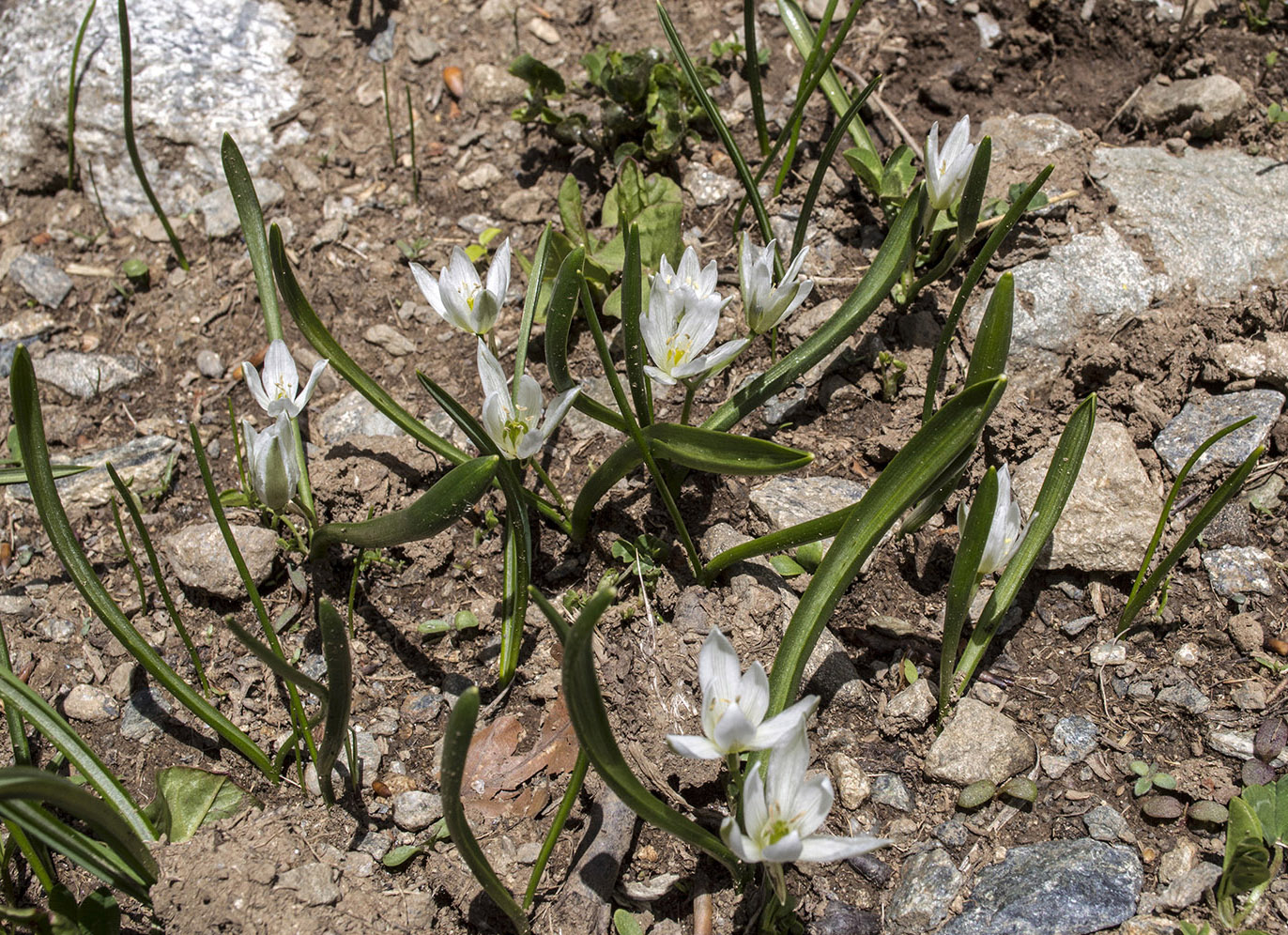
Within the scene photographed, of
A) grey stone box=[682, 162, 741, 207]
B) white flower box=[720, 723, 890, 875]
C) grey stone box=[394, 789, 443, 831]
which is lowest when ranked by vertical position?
grey stone box=[394, 789, 443, 831]

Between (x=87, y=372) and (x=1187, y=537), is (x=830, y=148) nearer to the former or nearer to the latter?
(x=1187, y=537)

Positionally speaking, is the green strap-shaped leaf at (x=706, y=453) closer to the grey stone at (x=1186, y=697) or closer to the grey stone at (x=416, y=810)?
the grey stone at (x=416, y=810)

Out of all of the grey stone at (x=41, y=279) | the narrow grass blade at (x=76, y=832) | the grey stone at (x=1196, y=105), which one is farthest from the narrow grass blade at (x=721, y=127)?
the grey stone at (x=41, y=279)

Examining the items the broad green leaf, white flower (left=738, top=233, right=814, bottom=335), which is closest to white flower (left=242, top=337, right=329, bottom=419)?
the broad green leaf

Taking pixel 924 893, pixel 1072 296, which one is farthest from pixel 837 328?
pixel 924 893

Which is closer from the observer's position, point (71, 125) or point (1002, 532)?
point (1002, 532)

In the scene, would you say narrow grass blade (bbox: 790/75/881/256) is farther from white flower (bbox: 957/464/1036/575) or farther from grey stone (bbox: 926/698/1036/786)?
grey stone (bbox: 926/698/1036/786)

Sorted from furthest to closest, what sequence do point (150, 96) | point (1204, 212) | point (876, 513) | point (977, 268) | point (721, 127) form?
point (150, 96)
point (1204, 212)
point (721, 127)
point (977, 268)
point (876, 513)
